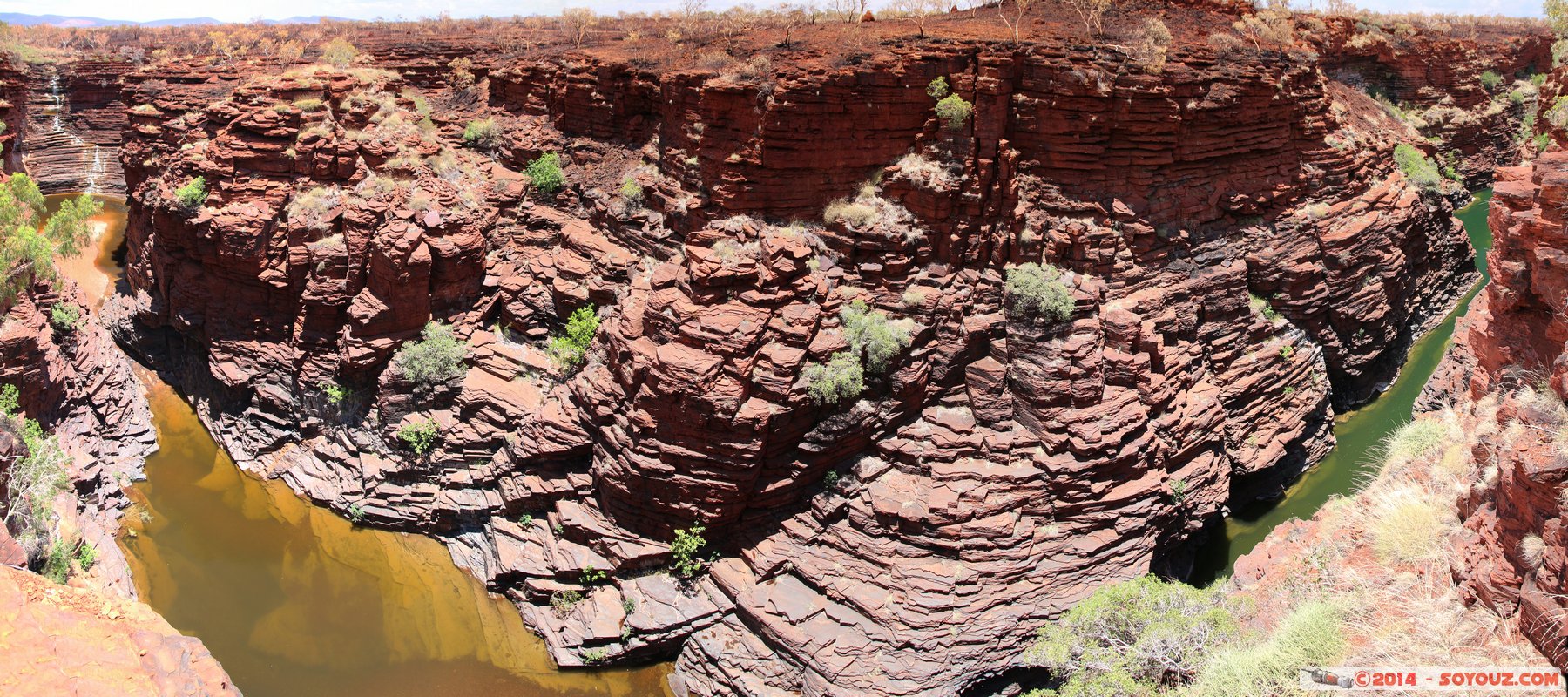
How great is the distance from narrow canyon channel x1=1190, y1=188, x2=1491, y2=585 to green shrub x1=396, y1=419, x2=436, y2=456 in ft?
46.7

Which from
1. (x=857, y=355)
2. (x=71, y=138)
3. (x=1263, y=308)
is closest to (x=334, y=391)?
(x=857, y=355)

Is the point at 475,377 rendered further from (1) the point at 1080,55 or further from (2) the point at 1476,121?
(2) the point at 1476,121

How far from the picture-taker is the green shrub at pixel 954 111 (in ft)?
44.9

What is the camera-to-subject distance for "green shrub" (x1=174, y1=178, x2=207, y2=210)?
662 inches

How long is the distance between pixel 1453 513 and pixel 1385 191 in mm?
11911

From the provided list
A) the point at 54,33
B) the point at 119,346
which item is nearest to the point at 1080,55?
the point at 119,346

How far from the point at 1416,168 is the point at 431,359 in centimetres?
2189

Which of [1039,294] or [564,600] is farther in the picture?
[564,600]

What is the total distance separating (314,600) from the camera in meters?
14.9

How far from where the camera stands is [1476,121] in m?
27.5

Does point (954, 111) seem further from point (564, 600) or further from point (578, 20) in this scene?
point (578, 20)

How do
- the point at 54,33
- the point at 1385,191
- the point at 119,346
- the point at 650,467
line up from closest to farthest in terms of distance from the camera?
1. the point at 650,467
2. the point at 1385,191
3. the point at 119,346
4. the point at 54,33

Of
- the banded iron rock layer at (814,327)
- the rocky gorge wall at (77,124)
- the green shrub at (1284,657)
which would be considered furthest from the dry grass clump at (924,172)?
the rocky gorge wall at (77,124)

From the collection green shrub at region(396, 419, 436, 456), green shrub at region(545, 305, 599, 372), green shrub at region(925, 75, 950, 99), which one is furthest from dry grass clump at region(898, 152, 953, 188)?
green shrub at region(396, 419, 436, 456)
